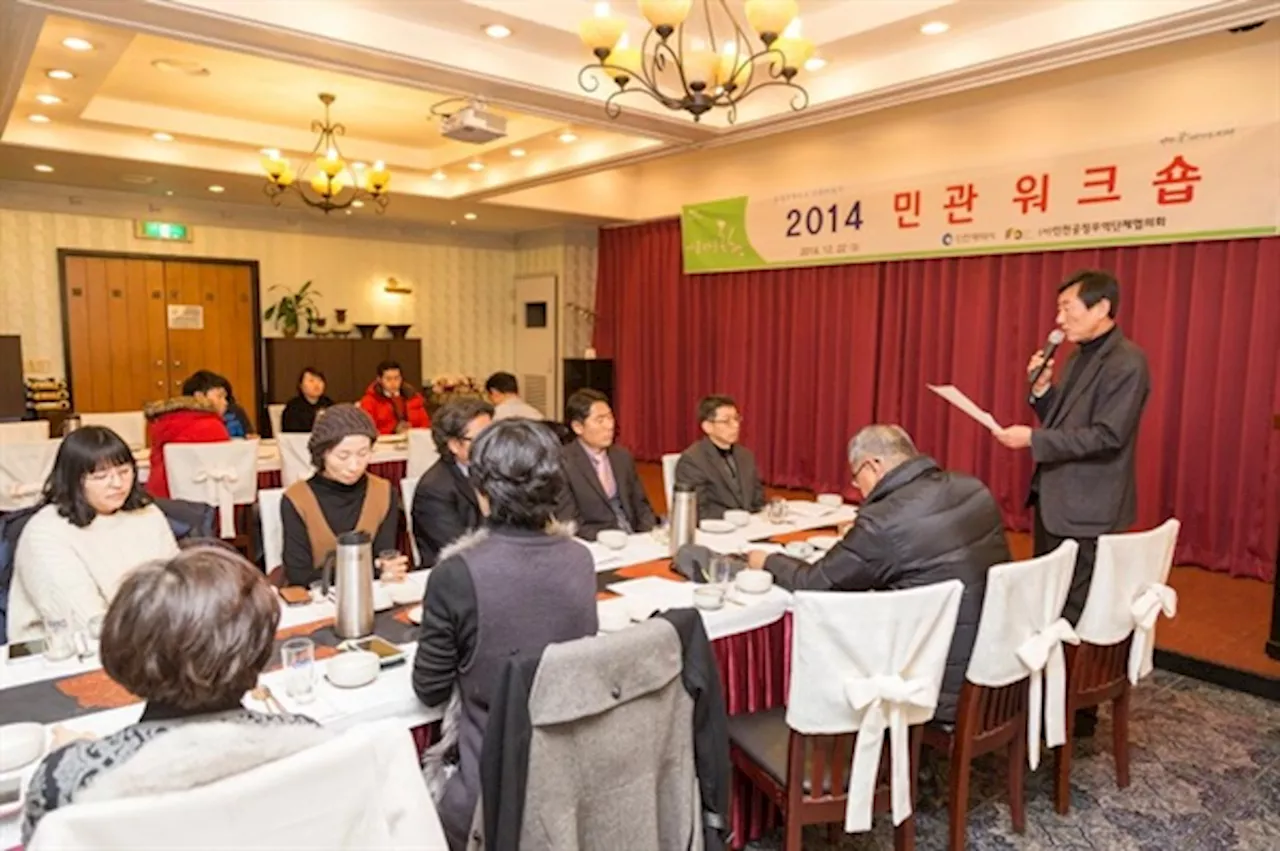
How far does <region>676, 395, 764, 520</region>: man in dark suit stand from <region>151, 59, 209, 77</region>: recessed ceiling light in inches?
147

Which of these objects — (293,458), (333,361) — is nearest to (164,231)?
(333,361)

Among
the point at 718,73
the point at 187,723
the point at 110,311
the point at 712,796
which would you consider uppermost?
the point at 718,73

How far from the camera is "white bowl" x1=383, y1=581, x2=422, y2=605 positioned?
2314 millimetres

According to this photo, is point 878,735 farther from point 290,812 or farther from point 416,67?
point 416,67

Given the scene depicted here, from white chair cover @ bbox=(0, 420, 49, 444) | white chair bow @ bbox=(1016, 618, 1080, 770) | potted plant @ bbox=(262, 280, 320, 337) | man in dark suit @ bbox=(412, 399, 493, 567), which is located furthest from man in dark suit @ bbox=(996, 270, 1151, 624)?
potted plant @ bbox=(262, 280, 320, 337)

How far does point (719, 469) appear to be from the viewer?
12.3 feet

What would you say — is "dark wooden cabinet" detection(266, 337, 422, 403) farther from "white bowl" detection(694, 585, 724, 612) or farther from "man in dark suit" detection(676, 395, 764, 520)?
"white bowl" detection(694, 585, 724, 612)

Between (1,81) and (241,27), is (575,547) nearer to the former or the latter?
(241,27)

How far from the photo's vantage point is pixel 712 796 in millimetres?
1670

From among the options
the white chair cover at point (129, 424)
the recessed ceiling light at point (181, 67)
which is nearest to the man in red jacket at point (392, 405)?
the white chair cover at point (129, 424)

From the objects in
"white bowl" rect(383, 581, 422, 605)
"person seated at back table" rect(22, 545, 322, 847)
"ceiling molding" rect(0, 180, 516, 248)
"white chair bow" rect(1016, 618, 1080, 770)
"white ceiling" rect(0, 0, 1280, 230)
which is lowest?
"white chair bow" rect(1016, 618, 1080, 770)

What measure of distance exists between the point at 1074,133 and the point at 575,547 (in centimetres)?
502

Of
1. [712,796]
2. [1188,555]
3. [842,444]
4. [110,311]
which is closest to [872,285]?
[842,444]

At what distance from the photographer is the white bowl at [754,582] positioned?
244 centimetres
